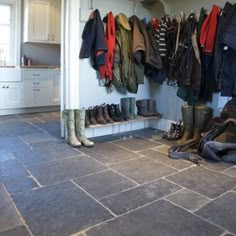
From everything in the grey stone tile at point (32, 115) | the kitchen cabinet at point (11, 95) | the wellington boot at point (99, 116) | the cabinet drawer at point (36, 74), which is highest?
the cabinet drawer at point (36, 74)

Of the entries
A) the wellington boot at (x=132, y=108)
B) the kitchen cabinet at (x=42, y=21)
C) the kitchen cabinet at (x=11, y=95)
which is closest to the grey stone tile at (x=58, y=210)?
the wellington boot at (x=132, y=108)

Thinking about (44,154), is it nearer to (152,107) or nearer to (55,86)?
(152,107)

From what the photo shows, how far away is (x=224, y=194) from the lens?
219 centimetres

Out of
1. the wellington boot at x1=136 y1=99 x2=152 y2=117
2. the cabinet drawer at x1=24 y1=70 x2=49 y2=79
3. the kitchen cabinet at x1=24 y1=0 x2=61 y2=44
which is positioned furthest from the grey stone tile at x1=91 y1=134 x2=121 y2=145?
the kitchen cabinet at x1=24 y1=0 x2=61 y2=44

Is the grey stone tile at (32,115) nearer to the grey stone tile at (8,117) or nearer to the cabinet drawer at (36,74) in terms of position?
the grey stone tile at (8,117)

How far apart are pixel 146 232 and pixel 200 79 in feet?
7.34

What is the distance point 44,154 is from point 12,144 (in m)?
0.59

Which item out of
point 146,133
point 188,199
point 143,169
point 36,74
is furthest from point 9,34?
point 188,199

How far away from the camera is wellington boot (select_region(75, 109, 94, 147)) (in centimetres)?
341

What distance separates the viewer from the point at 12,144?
3.39 m

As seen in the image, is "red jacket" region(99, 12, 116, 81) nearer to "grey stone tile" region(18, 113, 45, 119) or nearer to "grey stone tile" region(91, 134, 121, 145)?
"grey stone tile" region(91, 134, 121, 145)

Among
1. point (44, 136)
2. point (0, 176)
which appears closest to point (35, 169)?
point (0, 176)

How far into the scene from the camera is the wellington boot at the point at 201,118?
3527 mm

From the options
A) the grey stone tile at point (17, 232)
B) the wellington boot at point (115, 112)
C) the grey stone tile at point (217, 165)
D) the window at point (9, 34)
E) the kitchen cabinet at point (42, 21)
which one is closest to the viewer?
the grey stone tile at point (17, 232)
